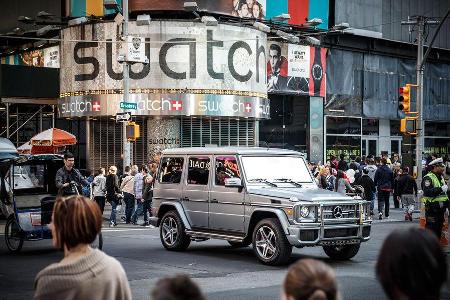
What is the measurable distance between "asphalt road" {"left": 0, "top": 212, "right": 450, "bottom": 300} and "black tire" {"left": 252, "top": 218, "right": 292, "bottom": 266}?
0.56ft

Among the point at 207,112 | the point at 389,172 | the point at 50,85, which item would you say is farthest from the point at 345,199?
the point at 50,85

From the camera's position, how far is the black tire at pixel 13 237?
15406mm

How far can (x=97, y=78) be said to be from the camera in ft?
102

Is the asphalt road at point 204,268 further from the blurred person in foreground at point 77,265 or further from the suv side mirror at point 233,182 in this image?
the blurred person in foreground at point 77,265

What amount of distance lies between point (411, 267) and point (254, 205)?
35.4 feet

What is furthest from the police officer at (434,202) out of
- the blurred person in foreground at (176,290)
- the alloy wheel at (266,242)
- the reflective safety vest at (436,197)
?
the blurred person in foreground at (176,290)

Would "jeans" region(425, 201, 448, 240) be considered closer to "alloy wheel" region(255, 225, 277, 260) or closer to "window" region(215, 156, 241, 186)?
"alloy wheel" region(255, 225, 277, 260)

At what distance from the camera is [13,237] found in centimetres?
1555

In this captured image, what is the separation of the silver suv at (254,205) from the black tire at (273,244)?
0.06 feet

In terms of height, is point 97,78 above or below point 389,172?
above

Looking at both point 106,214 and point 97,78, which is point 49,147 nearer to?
point 97,78

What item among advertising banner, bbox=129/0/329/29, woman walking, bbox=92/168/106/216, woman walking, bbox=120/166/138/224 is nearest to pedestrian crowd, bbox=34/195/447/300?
woman walking, bbox=92/168/106/216

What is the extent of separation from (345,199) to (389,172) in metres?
12.2

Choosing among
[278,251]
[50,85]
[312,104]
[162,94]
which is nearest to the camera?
[278,251]
